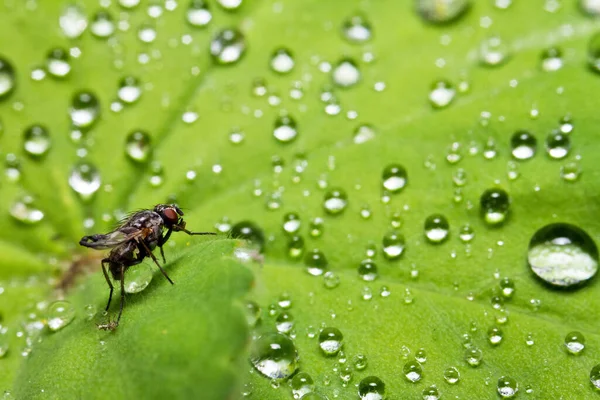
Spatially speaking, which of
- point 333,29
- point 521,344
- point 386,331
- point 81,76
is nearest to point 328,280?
point 386,331

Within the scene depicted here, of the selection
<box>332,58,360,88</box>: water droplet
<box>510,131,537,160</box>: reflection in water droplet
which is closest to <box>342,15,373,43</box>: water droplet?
<box>332,58,360,88</box>: water droplet

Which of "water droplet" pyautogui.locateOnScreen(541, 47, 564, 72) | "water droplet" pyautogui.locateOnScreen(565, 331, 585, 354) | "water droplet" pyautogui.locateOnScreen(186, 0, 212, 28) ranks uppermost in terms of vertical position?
"water droplet" pyautogui.locateOnScreen(186, 0, 212, 28)

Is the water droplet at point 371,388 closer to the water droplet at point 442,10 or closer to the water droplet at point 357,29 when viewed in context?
the water droplet at point 357,29

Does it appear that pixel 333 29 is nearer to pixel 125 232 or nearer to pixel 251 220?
pixel 251 220

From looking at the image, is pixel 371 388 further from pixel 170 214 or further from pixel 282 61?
pixel 282 61

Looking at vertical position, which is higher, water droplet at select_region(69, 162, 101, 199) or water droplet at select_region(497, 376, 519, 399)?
water droplet at select_region(69, 162, 101, 199)

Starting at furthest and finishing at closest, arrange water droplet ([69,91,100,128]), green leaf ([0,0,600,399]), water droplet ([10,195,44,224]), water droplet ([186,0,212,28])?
1. water droplet ([186,0,212,28])
2. water droplet ([69,91,100,128])
3. water droplet ([10,195,44,224])
4. green leaf ([0,0,600,399])

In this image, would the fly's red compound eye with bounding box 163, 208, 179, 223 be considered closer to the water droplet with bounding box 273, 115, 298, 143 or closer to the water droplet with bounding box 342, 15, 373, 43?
the water droplet with bounding box 273, 115, 298, 143
